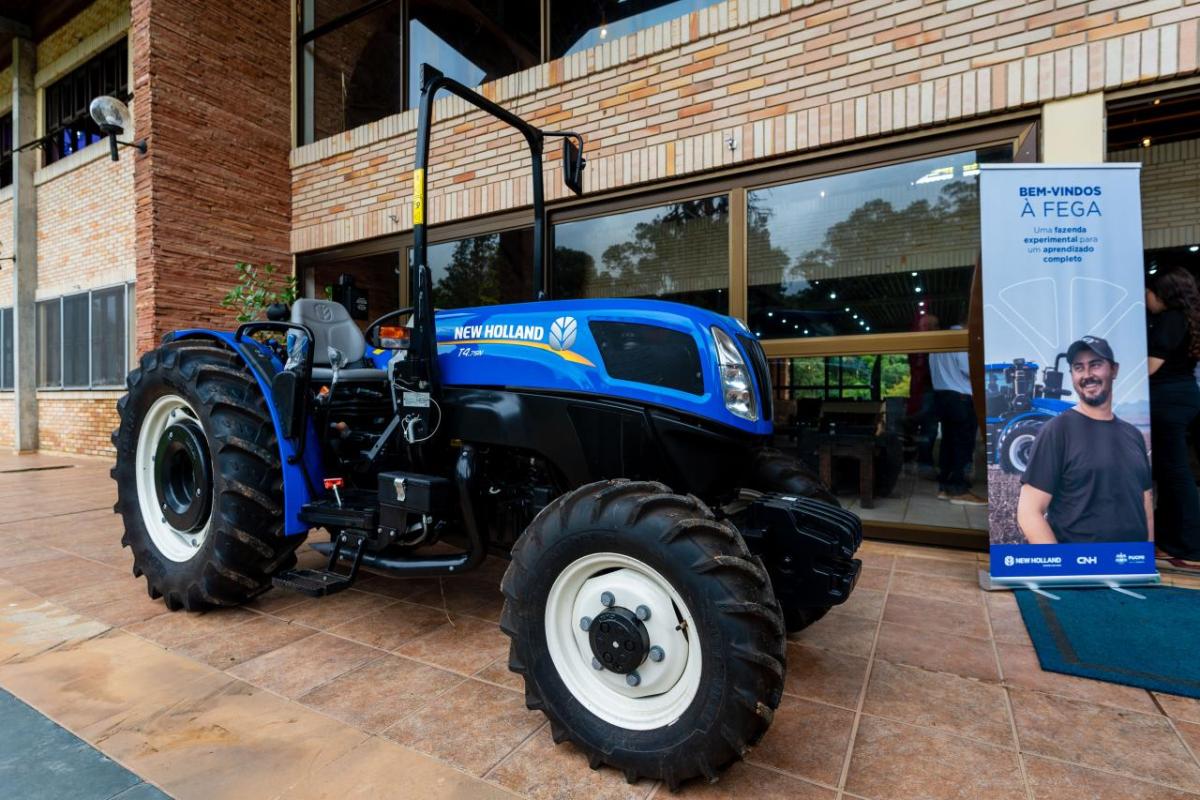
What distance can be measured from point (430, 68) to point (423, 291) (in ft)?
2.46

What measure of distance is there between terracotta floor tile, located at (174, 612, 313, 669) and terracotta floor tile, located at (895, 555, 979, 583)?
3.00 metres

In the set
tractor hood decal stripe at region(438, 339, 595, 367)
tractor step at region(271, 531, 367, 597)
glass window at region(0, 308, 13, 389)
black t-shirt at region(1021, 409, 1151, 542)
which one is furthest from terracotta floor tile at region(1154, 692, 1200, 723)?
glass window at region(0, 308, 13, 389)

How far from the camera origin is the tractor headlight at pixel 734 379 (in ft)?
6.05

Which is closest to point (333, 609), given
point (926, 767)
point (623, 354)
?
point (623, 354)

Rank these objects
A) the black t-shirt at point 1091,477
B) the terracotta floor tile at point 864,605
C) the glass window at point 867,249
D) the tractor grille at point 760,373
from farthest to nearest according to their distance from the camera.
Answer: the glass window at point 867,249, the black t-shirt at point 1091,477, the terracotta floor tile at point 864,605, the tractor grille at point 760,373

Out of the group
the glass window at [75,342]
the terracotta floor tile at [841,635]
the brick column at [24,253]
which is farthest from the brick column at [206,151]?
the terracotta floor tile at [841,635]

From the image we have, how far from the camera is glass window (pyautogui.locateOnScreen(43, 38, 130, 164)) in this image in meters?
8.45

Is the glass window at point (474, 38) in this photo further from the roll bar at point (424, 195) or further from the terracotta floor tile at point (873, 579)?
the terracotta floor tile at point (873, 579)

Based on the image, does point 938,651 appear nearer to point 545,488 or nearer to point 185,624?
point 545,488

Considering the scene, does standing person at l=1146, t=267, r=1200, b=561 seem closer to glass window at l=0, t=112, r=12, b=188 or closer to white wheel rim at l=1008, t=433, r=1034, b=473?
white wheel rim at l=1008, t=433, r=1034, b=473

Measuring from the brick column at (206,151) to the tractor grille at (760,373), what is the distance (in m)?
6.18

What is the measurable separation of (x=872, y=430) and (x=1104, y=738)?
103 inches

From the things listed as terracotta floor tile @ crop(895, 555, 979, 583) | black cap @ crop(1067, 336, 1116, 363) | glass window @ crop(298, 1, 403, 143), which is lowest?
terracotta floor tile @ crop(895, 555, 979, 583)

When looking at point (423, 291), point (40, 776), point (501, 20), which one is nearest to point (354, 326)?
point (423, 291)
